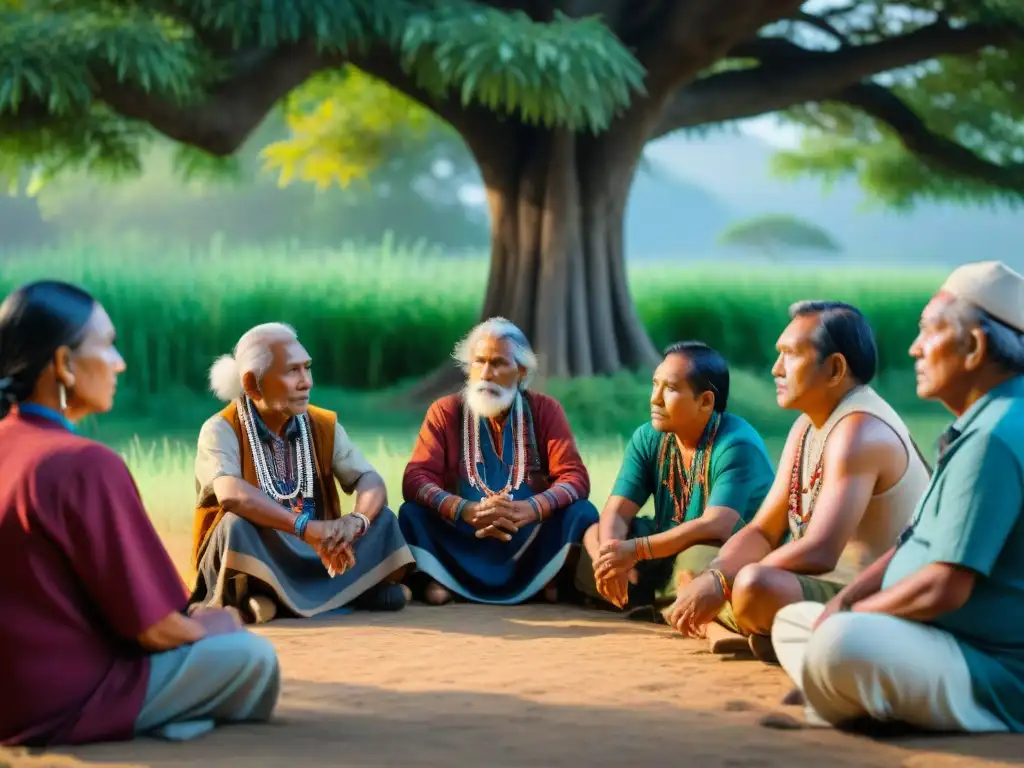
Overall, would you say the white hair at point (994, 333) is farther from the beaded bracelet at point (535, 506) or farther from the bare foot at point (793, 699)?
the beaded bracelet at point (535, 506)

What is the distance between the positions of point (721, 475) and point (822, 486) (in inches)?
39.0

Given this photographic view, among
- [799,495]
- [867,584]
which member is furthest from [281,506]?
[867,584]

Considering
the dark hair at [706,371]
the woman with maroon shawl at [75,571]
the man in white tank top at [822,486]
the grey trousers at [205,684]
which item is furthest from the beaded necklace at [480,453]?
the woman with maroon shawl at [75,571]

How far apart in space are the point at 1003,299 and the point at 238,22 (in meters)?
7.26

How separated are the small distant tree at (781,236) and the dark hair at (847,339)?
37372mm

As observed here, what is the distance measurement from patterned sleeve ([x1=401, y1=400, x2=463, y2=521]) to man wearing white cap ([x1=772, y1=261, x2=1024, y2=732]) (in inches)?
92.1

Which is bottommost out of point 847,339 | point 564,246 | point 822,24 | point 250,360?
point 250,360

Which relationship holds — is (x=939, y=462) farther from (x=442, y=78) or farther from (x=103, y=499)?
(x=442, y=78)

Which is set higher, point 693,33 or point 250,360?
point 693,33

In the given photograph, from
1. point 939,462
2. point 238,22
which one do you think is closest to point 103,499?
point 939,462

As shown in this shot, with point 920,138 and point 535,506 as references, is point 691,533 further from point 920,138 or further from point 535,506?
point 920,138

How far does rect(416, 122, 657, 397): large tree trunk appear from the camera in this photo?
40.7 feet

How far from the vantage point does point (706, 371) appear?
210 inches

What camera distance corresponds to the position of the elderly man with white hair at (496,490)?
5801 millimetres
